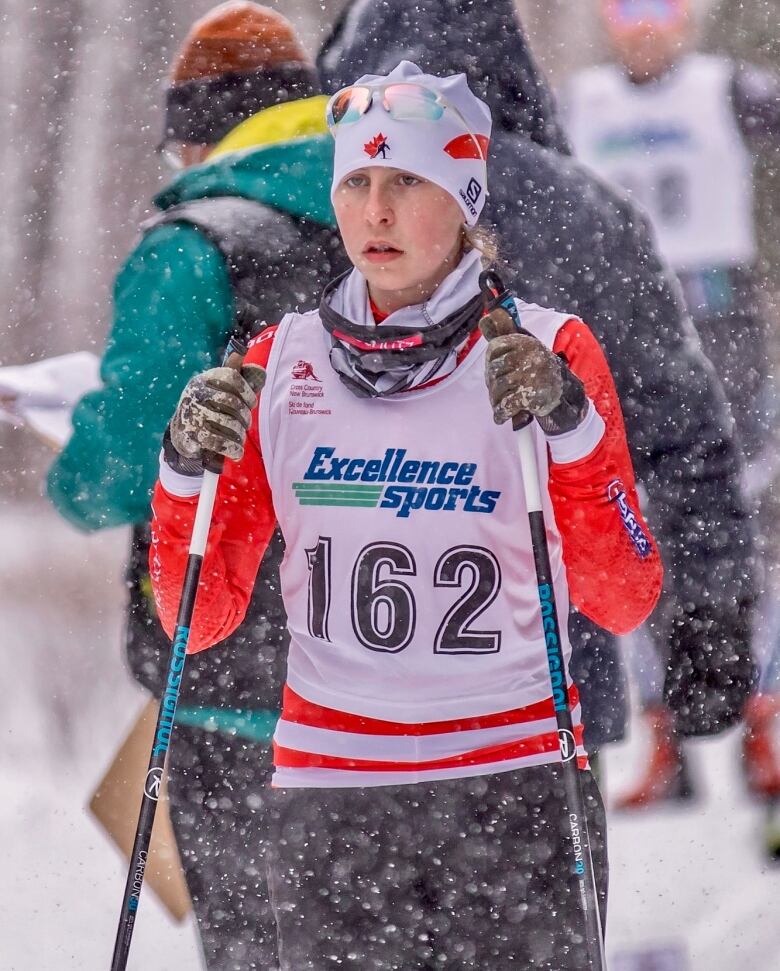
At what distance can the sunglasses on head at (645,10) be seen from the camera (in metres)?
4.43

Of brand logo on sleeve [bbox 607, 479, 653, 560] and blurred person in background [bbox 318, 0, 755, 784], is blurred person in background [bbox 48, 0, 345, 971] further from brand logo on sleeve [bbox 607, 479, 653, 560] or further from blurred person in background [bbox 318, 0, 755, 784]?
brand logo on sleeve [bbox 607, 479, 653, 560]

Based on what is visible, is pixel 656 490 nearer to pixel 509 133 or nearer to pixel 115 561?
pixel 509 133

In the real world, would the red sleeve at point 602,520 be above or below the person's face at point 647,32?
below

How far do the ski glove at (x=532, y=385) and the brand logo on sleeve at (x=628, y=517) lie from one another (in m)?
0.12

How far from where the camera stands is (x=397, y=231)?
2059 mm

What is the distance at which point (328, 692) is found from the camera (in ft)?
6.86

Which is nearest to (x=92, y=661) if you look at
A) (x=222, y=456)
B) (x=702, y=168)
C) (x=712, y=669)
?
(x=702, y=168)

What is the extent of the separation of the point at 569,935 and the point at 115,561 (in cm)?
451

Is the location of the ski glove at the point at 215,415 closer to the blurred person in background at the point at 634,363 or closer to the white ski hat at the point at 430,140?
the white ski hat at the point at 430,140

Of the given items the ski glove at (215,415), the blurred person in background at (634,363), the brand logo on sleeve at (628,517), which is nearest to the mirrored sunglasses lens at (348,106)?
the ski glove at (215,415)

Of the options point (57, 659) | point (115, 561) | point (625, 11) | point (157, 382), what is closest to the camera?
point (157, 382)

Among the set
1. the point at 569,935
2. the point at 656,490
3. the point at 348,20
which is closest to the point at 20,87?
the point at 348,20

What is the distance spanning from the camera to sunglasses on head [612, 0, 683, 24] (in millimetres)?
4430

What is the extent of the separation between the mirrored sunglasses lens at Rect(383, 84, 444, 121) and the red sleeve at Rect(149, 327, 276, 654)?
1.34ft
